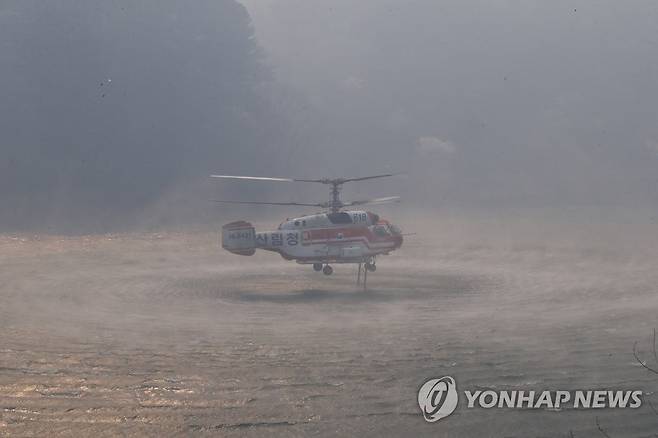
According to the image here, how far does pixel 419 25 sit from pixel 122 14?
43.6m

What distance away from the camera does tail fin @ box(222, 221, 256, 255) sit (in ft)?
88.8

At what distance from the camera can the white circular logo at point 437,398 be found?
37.5 feet

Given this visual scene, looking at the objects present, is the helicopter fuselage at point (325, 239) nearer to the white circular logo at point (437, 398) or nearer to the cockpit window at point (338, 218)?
Result: the cockpit window at point (338, 218)

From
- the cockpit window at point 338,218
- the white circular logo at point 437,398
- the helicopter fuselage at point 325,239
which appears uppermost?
the cockpit window at point 338,218

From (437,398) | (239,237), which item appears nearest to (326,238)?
(239,237)

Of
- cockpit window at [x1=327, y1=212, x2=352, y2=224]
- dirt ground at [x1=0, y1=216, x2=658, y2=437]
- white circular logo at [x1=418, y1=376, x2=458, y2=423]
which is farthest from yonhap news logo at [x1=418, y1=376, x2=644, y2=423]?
cockpit window at [x1=327, y1=212, x2=352, y2=224]

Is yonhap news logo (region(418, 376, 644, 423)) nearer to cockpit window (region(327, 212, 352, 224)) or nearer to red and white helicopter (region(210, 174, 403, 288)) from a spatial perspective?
red and white helicopter (region(210, 174, 403, 288))

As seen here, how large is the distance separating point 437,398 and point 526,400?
1.39 metres

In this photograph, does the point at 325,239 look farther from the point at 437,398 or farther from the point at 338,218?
the point at 437,398

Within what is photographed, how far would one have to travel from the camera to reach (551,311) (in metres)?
19.9

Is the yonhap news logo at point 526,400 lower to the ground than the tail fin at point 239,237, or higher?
lower

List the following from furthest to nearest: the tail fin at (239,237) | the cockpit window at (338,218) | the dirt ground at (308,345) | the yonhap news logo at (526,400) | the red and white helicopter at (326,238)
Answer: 1. the cockpit window at (338,218)
2. the red and white helicopter at (326,238)
3. the tail fin at (239,237)
4. the yonhap news logo at (526,400)
5. the dirt ground at (308,345)

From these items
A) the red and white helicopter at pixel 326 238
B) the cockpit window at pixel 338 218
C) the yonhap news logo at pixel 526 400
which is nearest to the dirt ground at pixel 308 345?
the yonhap news logo at pixel 526 400

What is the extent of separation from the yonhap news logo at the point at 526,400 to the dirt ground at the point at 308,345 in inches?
8.2
